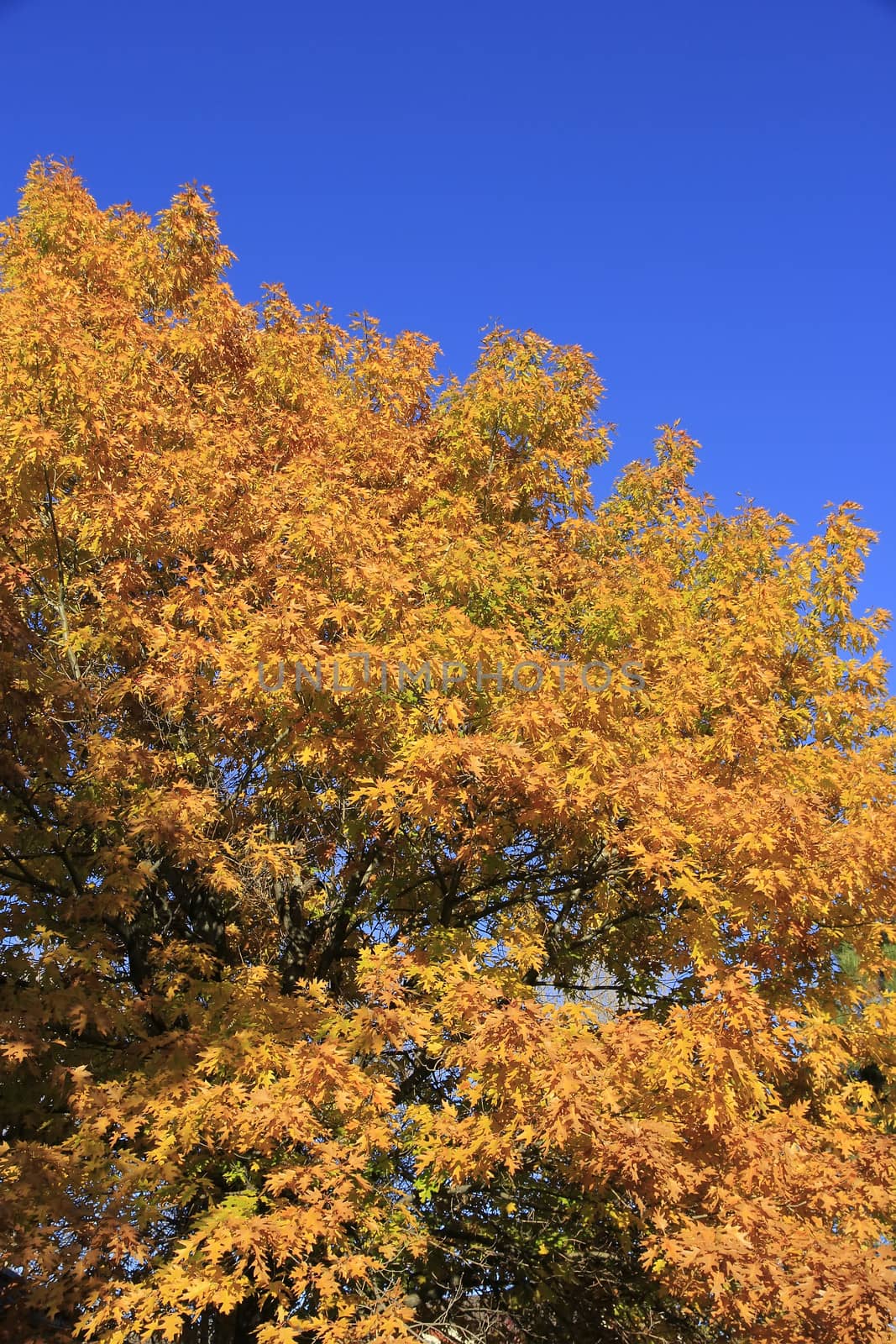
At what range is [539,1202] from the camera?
702 cm

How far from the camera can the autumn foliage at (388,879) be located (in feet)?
15.6

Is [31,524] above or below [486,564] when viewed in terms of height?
above

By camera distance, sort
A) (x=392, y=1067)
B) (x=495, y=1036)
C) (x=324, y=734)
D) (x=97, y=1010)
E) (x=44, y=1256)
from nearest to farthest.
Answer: (x=44, y=1256), (x=495, y=1036), (x=97, y=1010), (x=324, y=734), (x=392, y=1067)

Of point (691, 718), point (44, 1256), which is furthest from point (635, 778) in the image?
point (44, 1256)

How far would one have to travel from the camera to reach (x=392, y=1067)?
22.4 ft

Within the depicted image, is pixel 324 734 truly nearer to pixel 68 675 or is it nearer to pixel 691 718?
pixel 68 675

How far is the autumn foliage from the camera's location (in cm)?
475

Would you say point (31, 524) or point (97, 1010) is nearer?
point (97, 1010)

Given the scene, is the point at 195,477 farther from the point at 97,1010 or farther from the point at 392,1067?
the point at 392,1067

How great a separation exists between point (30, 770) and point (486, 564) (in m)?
3.73

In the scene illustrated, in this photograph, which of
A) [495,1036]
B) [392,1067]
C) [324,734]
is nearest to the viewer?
[495,1036]

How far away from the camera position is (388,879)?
7.46m

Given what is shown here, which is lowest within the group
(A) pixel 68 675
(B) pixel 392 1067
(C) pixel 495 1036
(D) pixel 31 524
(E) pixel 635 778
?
(C) pixel 495 1036

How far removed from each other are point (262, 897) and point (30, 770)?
1.96m
